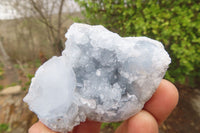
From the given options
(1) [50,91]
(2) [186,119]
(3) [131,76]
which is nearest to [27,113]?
(1) [50,91]

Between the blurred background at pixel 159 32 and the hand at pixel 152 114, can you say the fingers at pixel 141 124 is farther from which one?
the blurred background at pixel 159 32

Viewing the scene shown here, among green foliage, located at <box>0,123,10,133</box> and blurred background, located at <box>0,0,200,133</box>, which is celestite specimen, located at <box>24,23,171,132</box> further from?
green foliage, located at <box>0,123,10,133</box>

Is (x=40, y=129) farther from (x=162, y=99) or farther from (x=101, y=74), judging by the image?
(x=162, y=99)

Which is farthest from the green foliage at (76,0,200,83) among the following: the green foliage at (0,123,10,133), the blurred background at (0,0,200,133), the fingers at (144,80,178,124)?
the green foliage at (0,123,10,133)

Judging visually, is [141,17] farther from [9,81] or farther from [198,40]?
[9,81]

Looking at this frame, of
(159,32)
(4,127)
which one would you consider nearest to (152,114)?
(159,32)
